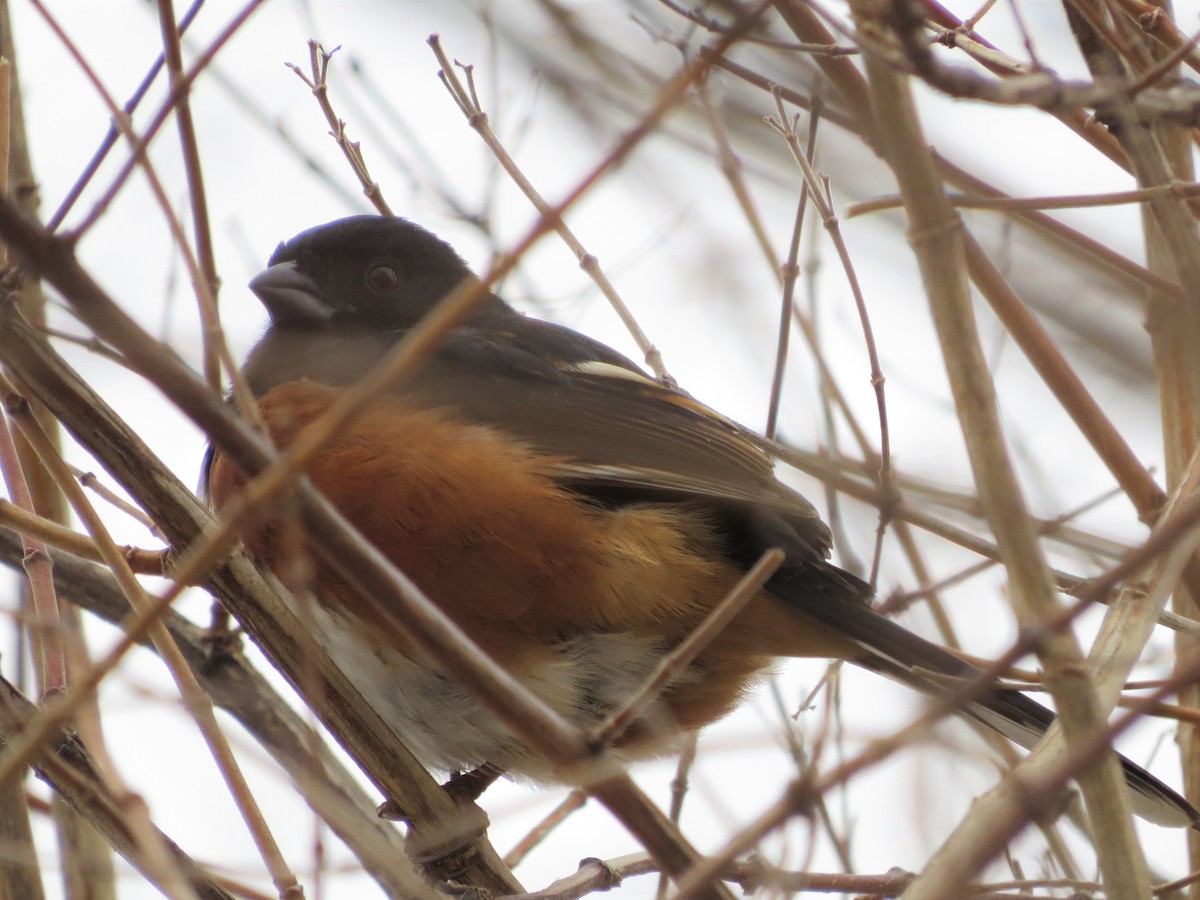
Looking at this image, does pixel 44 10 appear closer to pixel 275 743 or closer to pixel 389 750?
pixel 389 750

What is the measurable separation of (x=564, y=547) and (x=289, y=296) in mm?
1176

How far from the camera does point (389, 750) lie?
2.24m

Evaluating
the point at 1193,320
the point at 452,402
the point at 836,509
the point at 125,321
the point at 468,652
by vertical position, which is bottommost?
the point at 468,652

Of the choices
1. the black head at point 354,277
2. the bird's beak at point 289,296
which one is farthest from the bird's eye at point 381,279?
the bird's beak at point 289,296

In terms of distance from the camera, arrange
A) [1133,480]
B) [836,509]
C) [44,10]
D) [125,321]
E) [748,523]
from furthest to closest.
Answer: [748,523] < [836,509] < [1133,480] < [44,10] < [125,321]

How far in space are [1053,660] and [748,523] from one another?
1553mm

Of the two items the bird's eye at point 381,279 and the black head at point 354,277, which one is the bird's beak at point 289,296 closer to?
the black head at point 354,277

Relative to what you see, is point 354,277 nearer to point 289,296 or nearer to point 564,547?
point 289,296

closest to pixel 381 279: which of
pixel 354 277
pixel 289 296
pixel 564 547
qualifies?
pixel 354 277

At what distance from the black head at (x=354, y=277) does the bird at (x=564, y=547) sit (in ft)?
0.69

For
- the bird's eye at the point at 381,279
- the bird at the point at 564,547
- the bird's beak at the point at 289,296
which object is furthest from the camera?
the bird's eye at the point at 381,279

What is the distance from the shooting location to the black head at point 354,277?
11.4 ft

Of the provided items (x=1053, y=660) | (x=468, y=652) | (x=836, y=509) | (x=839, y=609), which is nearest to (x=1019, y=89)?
(x=1053, y=660)

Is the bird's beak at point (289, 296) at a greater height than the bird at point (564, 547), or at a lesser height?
greater
